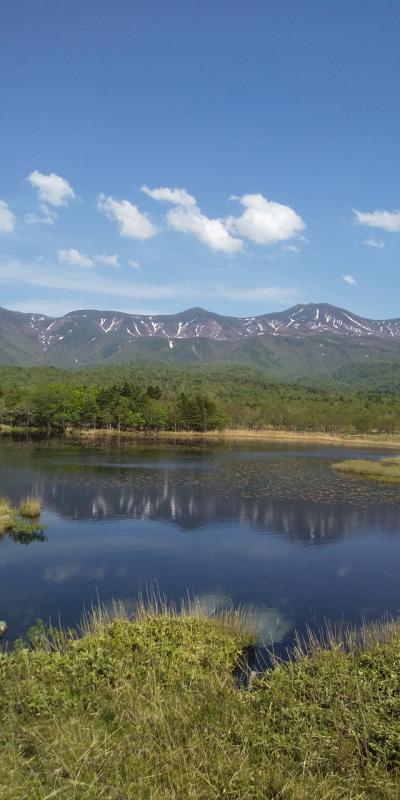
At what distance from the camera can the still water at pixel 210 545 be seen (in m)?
26.8

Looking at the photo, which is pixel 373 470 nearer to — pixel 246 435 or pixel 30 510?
pixel 30 510

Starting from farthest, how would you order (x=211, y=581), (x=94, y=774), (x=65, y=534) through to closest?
1. (x=65, y=534)
2. (x=211, y=581)
3. (x=94, y=774)

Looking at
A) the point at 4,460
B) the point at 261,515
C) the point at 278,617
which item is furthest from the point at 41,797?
the point at 4,460

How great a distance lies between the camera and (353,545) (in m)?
40.9

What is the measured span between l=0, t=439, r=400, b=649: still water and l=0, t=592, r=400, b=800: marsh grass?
23.3ft

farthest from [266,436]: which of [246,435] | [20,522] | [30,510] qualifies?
[20,522]

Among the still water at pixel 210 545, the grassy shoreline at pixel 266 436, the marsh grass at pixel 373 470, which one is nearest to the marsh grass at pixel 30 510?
the still water at pixel 210 545

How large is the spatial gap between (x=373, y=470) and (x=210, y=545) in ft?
164

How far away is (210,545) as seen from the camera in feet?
129

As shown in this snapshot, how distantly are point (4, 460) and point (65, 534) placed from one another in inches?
1761

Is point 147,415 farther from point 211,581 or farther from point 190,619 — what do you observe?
point 190,619

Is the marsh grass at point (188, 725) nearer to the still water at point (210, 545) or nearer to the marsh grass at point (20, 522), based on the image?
the still water at point (210, 545)

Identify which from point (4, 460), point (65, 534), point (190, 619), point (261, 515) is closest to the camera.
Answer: point (190, 619)

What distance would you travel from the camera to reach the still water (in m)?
26.8
